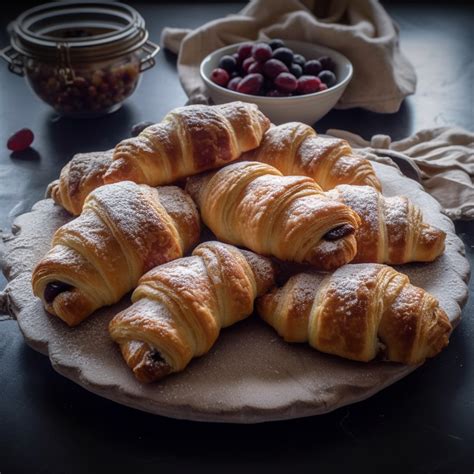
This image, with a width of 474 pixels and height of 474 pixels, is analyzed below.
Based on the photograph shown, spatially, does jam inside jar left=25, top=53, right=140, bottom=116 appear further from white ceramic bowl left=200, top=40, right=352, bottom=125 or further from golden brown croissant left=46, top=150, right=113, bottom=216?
golden brown croissant left=46, top=150, right=113, bottom=216

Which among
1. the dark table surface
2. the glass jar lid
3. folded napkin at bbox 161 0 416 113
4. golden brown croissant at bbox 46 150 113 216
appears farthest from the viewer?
folded napkin at bbox 161 0 416 113

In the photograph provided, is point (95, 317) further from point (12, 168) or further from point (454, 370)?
point (12, 168)

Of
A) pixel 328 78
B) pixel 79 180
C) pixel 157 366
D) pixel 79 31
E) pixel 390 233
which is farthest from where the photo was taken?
Answer: pixel 79 31

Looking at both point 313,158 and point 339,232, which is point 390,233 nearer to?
point 339,232

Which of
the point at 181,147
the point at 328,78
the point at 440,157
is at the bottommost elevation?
the point at 440,157

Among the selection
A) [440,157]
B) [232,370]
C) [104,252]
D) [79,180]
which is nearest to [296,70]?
[440,157]

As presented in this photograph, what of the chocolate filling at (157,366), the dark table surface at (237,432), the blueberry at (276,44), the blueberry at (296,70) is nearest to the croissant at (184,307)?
the chocolate filling at (157,366)

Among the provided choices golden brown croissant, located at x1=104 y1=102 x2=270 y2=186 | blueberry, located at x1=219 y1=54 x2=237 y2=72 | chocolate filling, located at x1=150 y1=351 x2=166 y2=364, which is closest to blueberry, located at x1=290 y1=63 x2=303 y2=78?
blueberry, located at x1=219 y1=54 x2=237 y2=72
